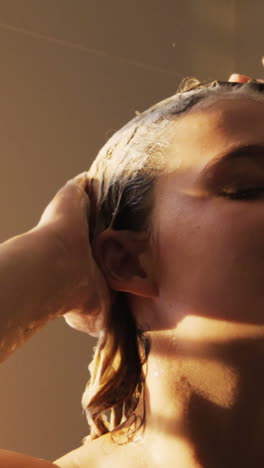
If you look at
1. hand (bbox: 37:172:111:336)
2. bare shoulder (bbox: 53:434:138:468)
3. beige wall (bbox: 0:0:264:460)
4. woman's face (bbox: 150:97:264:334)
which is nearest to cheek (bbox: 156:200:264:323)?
woman's face (bbox: 150:97:264:334)

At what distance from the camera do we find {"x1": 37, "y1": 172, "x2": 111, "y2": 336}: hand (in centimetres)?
82

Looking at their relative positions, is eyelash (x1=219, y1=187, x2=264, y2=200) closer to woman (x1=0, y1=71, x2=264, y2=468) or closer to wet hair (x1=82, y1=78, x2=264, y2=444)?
woman (x1=0, y1=71, x2=264, y2=468)

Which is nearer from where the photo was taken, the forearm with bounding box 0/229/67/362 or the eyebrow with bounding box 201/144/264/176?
the forearm with bounding box 0/229/67/362

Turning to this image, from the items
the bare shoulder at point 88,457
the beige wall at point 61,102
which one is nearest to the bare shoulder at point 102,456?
the bare shoulder at point 88,457

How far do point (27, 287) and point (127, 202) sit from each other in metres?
0.25

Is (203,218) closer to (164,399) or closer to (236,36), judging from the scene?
(164,399)

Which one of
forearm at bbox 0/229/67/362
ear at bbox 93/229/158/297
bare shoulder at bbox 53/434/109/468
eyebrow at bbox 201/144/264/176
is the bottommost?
bare shoulder at bbox 53/434/109/468

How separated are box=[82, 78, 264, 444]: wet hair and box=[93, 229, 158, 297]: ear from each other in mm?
18

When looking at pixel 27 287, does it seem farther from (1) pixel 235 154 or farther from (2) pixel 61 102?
(2) pixel 61 102

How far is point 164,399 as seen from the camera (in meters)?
0.87

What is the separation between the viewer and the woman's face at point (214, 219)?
0.77 m

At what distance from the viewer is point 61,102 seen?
1509 mm

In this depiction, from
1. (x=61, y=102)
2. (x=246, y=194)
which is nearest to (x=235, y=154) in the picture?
(x=246, y=194)

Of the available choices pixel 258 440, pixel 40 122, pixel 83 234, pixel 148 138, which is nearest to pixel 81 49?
pixel 40 122
